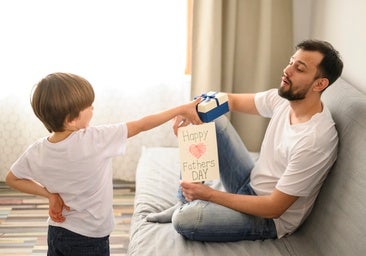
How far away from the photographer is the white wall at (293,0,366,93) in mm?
2141

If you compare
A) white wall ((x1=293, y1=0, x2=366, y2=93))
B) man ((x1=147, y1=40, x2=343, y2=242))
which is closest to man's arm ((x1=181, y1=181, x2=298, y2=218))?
man ((x1=147, y1=40, x2=343, y2=242))

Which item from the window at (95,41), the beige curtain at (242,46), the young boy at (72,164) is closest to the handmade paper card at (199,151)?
the young boy at (72,164)

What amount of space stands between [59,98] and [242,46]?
1.52m

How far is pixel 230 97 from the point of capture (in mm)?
2312

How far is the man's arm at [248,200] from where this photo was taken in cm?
182

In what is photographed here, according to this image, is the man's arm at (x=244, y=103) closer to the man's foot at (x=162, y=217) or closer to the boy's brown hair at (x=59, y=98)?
the man's foot at (x=162, y=217)

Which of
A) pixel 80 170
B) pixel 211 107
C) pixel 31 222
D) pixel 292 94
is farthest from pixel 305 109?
pixel 31 222

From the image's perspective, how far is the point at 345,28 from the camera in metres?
2.29

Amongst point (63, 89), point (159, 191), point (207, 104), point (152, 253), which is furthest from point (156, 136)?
point (63, 89)

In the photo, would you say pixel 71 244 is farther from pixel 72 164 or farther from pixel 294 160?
pixel 294 160

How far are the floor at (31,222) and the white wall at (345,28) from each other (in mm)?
1429

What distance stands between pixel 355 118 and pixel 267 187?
1.48 feet

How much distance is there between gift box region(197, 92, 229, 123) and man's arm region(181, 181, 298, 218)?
28cm

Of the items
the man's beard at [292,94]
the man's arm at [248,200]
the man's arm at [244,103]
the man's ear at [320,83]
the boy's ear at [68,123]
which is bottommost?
the man's arm at [248,200]
